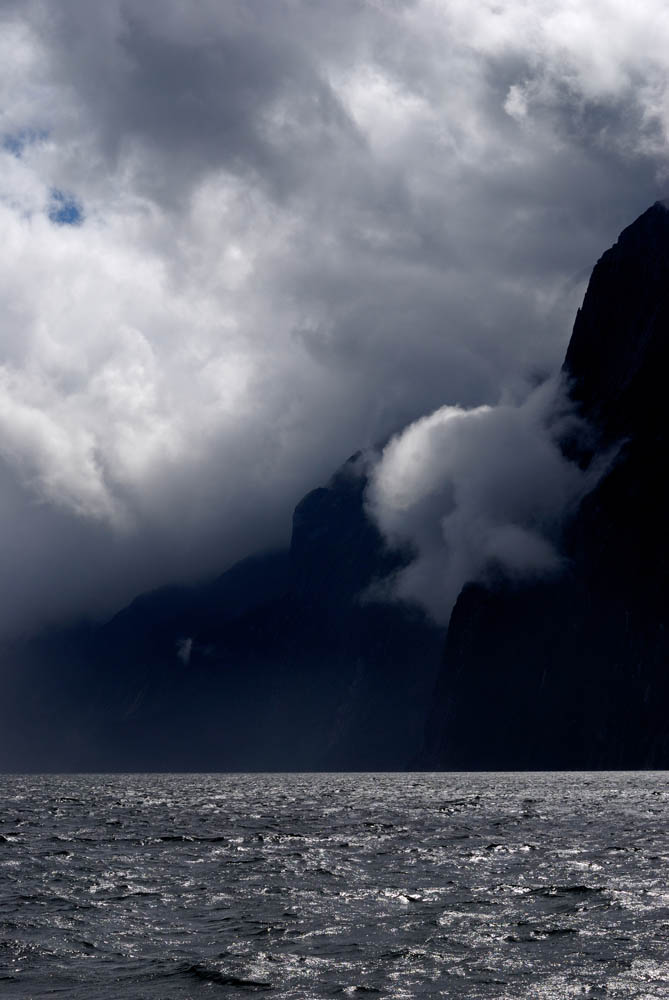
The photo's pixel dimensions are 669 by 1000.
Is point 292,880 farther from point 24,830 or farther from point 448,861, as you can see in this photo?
point 24,830

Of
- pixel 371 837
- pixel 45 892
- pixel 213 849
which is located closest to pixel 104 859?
pixel 213 849

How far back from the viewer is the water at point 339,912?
75.2 ft

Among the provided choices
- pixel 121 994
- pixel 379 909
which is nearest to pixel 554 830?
pixel 379 909

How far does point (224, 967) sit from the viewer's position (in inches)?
959

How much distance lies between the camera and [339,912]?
31359 mm

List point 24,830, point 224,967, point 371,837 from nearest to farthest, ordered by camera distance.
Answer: point 224,967 < point 371,837 < point 24,830

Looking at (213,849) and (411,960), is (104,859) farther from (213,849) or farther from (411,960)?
(411,960)

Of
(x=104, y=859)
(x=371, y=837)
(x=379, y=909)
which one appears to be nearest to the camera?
(x=379, y=909)

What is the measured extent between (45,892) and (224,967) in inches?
601

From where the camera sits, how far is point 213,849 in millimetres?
52281

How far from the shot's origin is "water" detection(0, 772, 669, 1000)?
2291 centimetres

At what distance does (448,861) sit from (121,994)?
79.8 ft

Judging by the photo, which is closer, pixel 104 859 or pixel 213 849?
pixel 104 859

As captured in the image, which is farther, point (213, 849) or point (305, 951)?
point (213, 849)
